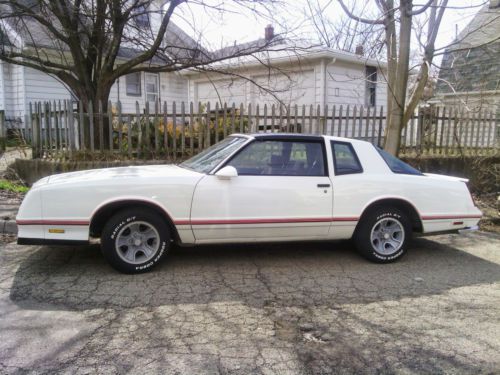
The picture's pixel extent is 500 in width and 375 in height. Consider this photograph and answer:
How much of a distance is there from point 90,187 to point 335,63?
11.5m

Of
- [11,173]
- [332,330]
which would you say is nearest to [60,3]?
[11,173]

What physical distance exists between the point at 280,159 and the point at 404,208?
5.51 ft

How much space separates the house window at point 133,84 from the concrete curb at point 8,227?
1179 cm

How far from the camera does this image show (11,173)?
9.81 metres

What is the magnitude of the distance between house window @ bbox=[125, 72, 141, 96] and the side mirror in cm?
1376

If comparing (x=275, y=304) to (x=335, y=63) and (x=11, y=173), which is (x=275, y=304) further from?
(x=335, y=63)

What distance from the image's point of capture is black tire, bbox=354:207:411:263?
521 centimetres

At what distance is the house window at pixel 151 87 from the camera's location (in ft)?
58.8

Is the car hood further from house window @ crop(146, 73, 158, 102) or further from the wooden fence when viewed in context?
house window @ crop(146, 73, 158, 102)

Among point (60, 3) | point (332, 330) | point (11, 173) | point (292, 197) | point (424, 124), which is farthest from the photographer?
point (424, 124)

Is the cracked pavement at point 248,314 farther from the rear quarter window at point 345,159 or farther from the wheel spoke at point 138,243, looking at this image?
the rear quarter window at point 345,159

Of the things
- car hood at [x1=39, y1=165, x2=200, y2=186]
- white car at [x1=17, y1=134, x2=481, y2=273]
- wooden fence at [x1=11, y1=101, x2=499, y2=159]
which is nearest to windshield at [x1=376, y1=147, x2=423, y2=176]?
white car at [x1=17, y1=134, x2=481, y2=273]

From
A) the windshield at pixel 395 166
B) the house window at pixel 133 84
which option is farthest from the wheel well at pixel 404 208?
the house window at pixel 133 84

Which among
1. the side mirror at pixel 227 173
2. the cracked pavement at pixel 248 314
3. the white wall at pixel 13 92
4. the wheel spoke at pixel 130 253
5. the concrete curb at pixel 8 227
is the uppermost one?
the white wall at pixel 13 92
